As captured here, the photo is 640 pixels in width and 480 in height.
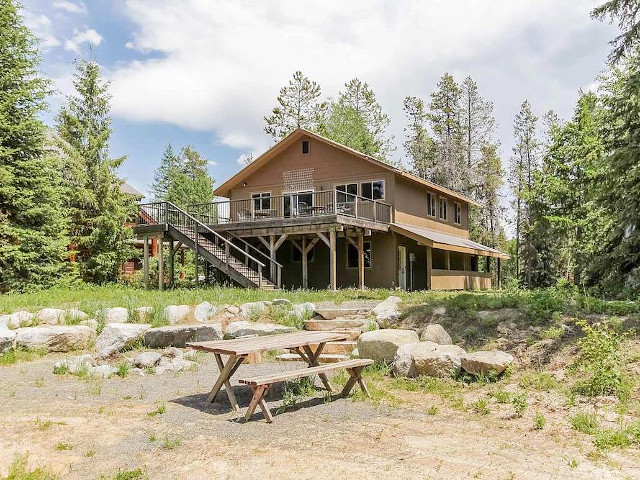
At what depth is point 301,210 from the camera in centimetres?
2261

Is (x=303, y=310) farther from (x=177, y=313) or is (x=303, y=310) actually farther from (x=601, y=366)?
(x=601, y=366)

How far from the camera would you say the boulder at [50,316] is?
11022 mm

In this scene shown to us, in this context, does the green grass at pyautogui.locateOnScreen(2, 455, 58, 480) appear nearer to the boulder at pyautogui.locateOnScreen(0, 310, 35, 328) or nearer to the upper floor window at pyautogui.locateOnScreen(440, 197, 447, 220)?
the boulder at pyautogui.locateOnScreen(0, 310, 35, 328)

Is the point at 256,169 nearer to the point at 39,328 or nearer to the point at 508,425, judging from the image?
the point at 39,328

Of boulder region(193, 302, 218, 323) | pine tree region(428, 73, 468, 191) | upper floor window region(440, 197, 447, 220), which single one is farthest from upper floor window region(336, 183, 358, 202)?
pine tree region(428, 73, 468, 191)

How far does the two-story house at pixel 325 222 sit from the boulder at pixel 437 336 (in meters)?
9.15

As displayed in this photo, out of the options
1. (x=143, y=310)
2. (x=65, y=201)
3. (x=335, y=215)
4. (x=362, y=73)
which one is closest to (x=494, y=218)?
(x=362, y=73)

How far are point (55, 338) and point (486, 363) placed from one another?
7828mm

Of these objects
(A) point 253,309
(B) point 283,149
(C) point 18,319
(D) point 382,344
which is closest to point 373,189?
(B) point 283,149

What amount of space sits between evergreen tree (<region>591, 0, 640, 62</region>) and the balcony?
9542mm

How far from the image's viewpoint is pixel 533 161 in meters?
40.4

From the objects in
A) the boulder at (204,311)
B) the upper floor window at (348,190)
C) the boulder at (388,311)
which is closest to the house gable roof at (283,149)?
the upper floor window at (348,190)

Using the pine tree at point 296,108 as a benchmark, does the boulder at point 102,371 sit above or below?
below

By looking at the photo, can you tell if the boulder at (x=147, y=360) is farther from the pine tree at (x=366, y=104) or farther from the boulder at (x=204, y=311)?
the pine tree at (x=366, y=104)
